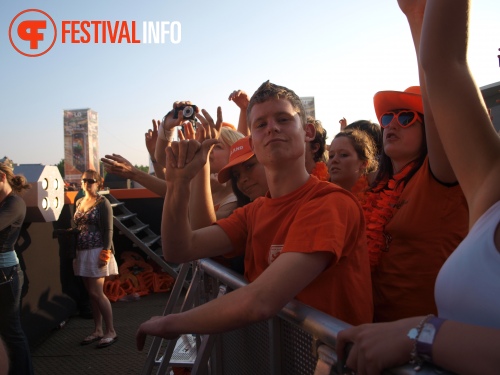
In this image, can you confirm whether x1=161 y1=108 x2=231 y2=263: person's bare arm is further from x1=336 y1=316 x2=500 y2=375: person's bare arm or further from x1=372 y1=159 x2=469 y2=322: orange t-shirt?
x1=336 y1=316 x2=500 y2=375: person's bare arm

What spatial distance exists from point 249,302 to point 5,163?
3.51m

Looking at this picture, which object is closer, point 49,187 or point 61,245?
point 49,187

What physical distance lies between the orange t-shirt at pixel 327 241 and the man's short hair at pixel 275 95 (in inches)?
12.6

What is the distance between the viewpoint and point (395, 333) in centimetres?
77

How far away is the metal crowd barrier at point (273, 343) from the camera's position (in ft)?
3.21

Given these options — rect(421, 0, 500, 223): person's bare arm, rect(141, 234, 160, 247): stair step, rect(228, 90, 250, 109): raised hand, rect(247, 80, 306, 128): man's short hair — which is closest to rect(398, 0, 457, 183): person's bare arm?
rect(421, 0, 500, 223): person's bare arm

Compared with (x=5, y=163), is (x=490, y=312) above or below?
below

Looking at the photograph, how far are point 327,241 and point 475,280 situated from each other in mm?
429

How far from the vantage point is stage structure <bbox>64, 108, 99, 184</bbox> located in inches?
635

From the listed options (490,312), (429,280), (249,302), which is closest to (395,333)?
(490,312)

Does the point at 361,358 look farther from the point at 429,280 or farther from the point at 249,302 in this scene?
the point at 429,280

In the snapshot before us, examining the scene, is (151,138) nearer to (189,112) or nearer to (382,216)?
(189,112)

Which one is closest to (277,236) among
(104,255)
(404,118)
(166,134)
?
(404,118)

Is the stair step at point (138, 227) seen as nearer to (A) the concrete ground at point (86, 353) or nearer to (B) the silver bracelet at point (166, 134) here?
(A) the concrete ground at point (86, 353)
